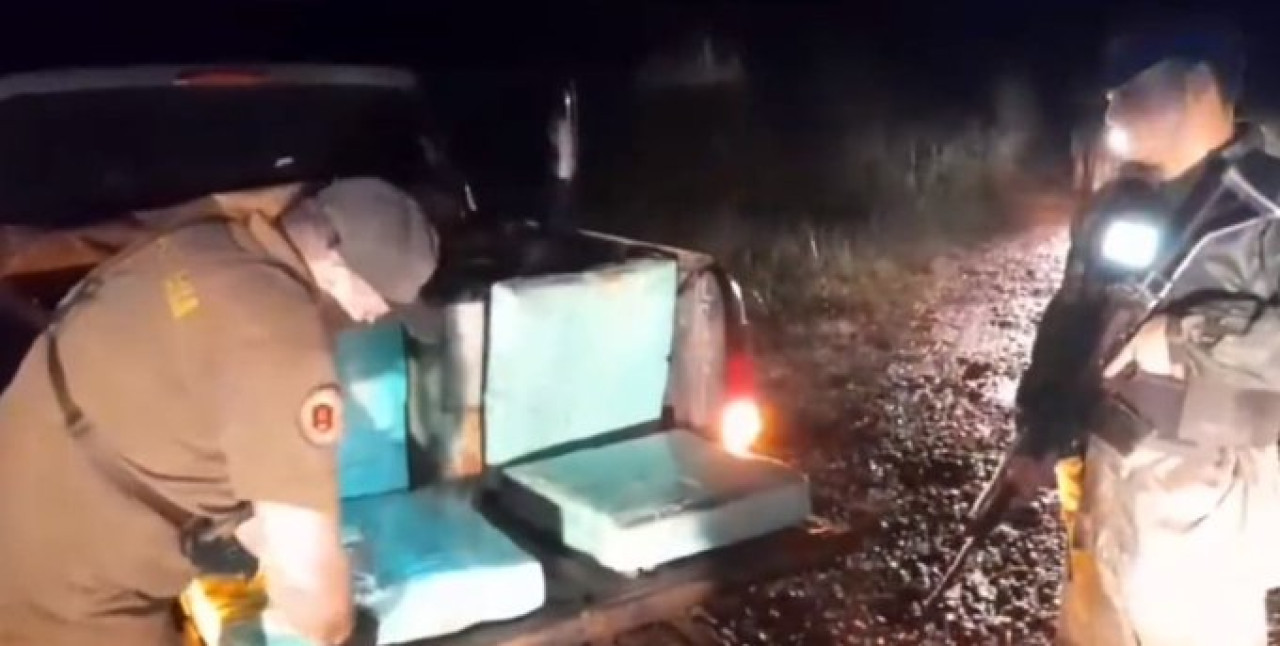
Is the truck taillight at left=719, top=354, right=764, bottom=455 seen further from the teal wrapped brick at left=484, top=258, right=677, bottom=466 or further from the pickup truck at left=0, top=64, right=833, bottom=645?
the teal wrapped brick at left=484, top=258, right=677, bottom=466

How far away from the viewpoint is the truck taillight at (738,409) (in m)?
3.73

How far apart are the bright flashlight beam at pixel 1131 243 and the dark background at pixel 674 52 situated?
22.6 ft

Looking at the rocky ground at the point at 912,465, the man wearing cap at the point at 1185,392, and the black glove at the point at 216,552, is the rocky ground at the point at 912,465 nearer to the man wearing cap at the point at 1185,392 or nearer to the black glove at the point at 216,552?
the man wearing cap at the point at 1185,392

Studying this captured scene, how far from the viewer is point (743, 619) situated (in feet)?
16.8

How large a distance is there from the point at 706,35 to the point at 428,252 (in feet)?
51.4

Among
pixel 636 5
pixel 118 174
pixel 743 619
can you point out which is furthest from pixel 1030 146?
pixel 118 174

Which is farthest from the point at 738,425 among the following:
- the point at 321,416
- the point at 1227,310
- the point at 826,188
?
the point at 826,188

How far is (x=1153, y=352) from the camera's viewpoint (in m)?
3.52

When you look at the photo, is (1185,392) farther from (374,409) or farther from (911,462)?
(911,462)

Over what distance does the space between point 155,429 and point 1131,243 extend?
7.10ft

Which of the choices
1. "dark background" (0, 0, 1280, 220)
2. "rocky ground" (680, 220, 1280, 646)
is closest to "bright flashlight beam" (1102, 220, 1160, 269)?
"rocky ground" (680, 220, 1280, 646)

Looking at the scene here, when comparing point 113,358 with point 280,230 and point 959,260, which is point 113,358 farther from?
point 959,260

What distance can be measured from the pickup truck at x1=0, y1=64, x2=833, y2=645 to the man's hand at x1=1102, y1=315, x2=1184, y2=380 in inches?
32.2

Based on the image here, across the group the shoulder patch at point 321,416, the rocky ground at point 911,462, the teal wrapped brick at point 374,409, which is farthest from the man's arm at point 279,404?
the rocky ground at point 911,462
